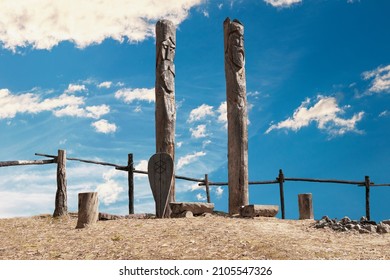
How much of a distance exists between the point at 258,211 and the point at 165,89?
3852mm

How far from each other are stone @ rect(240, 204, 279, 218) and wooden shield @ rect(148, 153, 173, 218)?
6.16ft

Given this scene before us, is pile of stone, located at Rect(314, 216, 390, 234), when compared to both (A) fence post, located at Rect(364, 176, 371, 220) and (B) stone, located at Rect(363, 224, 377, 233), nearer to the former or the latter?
(B) stone, located at Rect(363, 224, 377, 233)

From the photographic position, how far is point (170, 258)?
7.33 metres

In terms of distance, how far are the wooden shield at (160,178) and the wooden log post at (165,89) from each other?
0.79 meters

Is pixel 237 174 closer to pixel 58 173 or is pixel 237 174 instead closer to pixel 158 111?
pixel 158 111

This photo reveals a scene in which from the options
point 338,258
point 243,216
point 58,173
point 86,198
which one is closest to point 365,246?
point 338,258

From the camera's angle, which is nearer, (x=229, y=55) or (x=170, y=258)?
(x=170, y=258)

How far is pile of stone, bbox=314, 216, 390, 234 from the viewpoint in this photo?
10553 millimetres

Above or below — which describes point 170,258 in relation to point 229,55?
below

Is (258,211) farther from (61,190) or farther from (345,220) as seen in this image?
(61,190)

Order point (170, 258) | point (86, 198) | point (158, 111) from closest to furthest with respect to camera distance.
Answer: point (170, 258) → point (86, 198) → point (158, 111)

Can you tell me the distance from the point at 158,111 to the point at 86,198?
343cm
